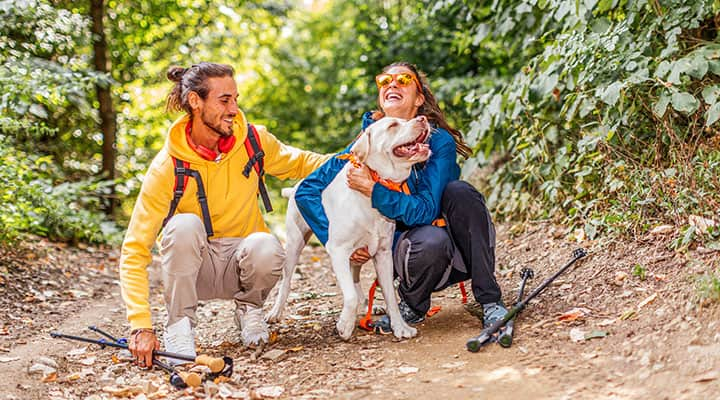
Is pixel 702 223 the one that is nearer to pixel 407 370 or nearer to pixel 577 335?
pixel 577 335

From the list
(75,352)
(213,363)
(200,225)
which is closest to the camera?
(213,363)

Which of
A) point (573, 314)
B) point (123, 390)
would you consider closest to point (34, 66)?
point (123, 390)

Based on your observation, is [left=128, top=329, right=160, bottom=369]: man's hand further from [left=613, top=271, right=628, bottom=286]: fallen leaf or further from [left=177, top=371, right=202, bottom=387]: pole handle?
[left=613, top=271, right=628, bottom=286]: fallen leaf

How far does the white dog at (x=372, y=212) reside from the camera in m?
3.47

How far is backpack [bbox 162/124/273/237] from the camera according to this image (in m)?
3.47

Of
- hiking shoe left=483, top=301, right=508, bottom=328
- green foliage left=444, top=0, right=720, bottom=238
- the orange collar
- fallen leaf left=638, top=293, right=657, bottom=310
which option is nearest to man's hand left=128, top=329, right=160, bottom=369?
the orange collar

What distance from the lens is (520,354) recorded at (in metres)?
3.03

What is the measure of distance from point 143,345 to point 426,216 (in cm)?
161

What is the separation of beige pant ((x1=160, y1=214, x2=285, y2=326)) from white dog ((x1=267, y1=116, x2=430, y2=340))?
0.36 meters

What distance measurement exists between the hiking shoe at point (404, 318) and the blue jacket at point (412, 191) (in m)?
0.49

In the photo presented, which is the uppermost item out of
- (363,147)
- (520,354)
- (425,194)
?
(363,147)

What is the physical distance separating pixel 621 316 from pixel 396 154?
4.56ft

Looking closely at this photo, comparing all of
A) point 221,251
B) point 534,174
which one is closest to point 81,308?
point 221,251

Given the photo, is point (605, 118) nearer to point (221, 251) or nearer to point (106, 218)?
point (221, 251)
